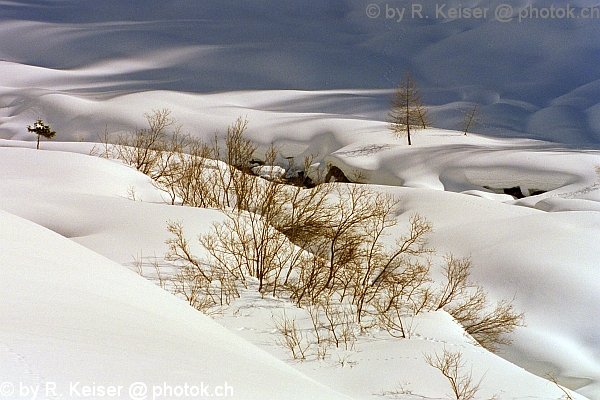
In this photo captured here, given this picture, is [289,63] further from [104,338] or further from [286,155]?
[104,338]

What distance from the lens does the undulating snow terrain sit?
156 inches

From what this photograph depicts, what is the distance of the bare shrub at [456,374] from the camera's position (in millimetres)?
6570

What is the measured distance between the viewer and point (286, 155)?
111 ft

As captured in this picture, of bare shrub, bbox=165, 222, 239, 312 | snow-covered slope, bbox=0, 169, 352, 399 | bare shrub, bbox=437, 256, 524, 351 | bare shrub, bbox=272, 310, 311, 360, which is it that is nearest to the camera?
snow-covered slope, bbox=0, 169, 352, 399

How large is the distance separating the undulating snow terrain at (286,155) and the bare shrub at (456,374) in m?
0.13

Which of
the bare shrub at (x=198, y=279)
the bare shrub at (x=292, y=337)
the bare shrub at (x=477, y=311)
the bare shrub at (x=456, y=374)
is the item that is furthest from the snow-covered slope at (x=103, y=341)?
the bare shrub at (x=477, y=311)

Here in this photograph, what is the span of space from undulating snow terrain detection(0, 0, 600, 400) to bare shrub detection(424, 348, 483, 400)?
0.13 metres

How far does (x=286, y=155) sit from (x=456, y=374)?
27415mm

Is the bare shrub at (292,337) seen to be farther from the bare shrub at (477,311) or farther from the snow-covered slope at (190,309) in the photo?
the bare shrub at (477,311)

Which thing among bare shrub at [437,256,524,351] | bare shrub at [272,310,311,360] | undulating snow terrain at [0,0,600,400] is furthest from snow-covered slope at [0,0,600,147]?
bare shrub at [272,310,311,360]

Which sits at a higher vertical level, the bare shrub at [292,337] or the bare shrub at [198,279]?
the bare shrub at [198,279]

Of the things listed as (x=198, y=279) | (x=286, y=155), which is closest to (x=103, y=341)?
(x=198, y=279)

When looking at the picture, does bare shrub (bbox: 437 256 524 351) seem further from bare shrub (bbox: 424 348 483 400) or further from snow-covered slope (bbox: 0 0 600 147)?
snow-covered slope (bbox: 0 0 600 147)

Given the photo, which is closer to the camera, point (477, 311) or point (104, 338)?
point (104, 338)
